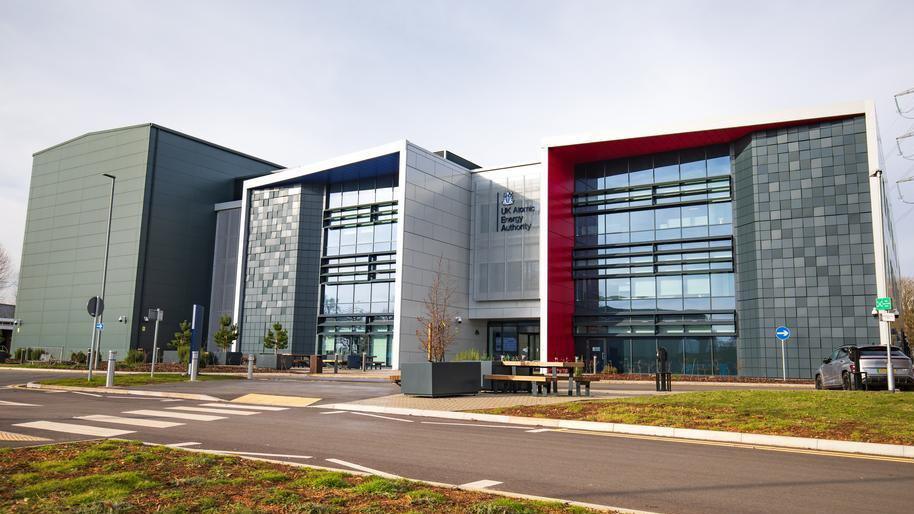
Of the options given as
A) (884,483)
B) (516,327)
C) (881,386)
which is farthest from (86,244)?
(884,483)

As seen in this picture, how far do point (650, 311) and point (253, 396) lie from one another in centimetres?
2736

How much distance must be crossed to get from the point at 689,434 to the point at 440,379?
8819 mm

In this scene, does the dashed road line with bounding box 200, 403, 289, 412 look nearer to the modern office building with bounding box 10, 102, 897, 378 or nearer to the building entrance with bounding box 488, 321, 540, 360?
the modern office building with bounding box 10, 102, 897, 378

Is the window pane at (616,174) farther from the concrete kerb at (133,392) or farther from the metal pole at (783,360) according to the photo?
the concrete kerb at (133,392)

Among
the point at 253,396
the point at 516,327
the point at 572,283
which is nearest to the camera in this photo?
the point at 253,396

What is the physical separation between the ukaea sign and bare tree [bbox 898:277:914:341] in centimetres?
4400

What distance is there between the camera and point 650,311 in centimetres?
4000

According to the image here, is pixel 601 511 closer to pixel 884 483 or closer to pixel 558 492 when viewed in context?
pixel 558 492

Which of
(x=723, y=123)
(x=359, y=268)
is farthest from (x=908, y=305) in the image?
(x=359, y=268)

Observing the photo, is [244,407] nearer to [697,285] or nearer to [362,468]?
[362,468]

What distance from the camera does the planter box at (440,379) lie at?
19.0 metres

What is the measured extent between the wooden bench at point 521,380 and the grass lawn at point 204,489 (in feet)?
42.3

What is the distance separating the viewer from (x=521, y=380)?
65.3 feet

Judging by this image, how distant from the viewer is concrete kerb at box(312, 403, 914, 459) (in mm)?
9812
